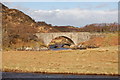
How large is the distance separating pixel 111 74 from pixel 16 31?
81.7 m

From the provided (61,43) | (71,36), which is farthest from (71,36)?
(61,43)

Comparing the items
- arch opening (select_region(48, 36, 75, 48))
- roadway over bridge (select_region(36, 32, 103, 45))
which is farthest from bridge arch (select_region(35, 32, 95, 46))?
arch opening (select_region(48, 36, 75, 48))

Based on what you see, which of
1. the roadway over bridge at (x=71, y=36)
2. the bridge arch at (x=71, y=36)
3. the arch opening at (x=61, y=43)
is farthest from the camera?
the bridge arch at (x=71, y=36)

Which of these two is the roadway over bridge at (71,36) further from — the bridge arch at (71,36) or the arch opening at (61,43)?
the arch opening at (61,43)

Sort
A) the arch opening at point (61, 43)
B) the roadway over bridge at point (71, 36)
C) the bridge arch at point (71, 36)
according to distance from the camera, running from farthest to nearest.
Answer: the bridge arch at point (71, 36) → the roadway over bridge at point (71, 36) → the arch opening at point (61, 43)

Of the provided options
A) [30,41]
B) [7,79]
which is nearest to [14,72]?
[7,79]

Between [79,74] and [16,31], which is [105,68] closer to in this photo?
[79,74]

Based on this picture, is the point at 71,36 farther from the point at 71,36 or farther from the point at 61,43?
the point at 61,43

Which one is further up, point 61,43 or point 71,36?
point 71,36

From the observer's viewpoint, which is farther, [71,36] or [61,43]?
[61,43]

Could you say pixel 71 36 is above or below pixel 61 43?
above

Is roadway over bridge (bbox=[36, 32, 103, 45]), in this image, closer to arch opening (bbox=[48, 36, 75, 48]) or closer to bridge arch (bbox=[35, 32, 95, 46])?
bridge arch (bbox=[35, 32, 95, 46])

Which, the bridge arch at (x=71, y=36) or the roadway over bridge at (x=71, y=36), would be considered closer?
the roadway over bridge at (x=71, y=36)

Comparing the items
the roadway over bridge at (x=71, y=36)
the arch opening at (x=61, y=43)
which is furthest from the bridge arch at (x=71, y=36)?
the arch opening at (x=61, y=43)
